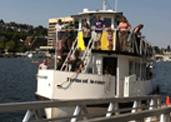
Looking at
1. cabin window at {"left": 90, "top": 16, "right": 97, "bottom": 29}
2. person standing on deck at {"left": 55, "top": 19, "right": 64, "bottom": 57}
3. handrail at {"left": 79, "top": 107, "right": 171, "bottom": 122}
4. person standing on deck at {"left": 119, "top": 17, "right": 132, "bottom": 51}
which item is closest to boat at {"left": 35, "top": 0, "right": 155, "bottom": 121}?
cabin window at {"left": 90, "top": 16, "right": 97, "bottom": 29}

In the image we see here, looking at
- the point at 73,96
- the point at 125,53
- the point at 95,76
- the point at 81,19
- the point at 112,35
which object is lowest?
the point at 73,96

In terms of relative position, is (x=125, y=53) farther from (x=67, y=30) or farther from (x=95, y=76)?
A: (x=67, y=30)

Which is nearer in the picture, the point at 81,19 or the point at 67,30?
the point at 67,30

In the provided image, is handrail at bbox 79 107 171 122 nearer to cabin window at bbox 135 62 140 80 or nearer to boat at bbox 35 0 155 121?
boat at bbox 35 0 155 121

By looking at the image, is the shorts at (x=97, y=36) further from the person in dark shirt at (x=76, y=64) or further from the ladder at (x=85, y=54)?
the person in dark shirt at (x=76, y=64)

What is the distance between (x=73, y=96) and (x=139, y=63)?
21.0ft

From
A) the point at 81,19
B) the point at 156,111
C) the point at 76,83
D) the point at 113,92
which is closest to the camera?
the point at 156,111

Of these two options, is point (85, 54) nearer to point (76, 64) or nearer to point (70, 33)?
point (76, 64)

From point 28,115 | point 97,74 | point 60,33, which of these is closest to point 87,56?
point 97,74

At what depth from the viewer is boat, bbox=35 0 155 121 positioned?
39.0ft

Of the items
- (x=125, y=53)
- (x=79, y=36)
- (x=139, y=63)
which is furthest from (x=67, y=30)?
(x=139, y=63)

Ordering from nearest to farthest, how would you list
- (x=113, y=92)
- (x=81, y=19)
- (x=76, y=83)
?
1. (x=76, y=83)
2. (x=113, y=92)
3. (x=81, y=19)

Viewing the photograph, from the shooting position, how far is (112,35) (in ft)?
46.5

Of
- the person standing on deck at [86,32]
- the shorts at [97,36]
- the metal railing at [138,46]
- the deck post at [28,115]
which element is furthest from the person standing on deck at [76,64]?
the deck post at [28,115]
